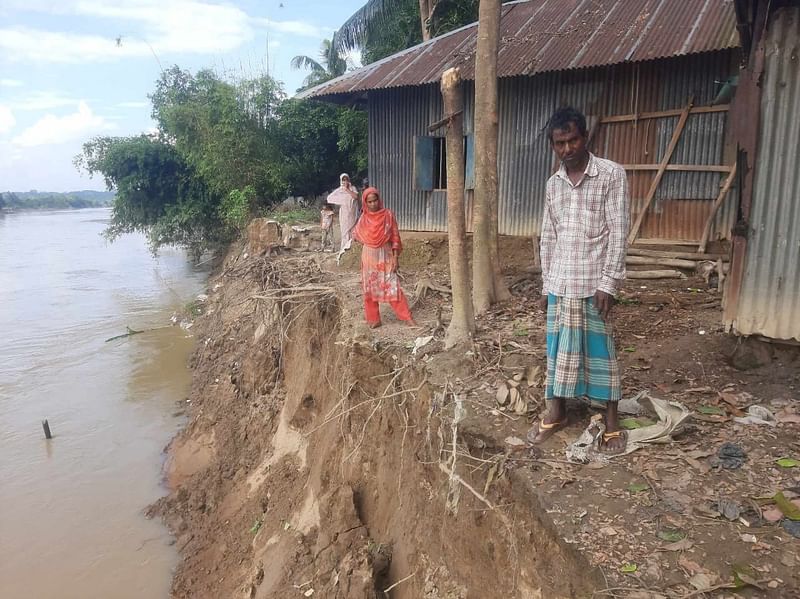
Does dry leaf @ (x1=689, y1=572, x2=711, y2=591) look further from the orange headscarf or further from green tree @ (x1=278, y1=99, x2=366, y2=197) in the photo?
green tree @ (x1=278, y1=99, x2=366, y2=197)

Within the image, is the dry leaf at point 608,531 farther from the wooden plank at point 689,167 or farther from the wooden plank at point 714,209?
the wooden plank at point 689,167

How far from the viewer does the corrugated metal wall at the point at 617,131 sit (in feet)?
25.4

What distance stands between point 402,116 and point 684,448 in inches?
354

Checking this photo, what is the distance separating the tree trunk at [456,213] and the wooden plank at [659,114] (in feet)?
15.2

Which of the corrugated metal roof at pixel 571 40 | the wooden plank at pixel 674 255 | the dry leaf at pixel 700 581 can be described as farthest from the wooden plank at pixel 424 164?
the dry leaf at pixel 700 581

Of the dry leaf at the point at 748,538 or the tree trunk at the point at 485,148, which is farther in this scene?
the tree trunk at the point at 485,148

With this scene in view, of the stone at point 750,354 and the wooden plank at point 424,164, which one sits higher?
the wooden plank at point 424,164

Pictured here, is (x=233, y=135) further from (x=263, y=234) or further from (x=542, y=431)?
(x=542, y=431)

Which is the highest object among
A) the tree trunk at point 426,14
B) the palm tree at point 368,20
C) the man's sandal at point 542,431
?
the palm tree at point 368,20

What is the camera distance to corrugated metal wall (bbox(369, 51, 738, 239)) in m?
7.73

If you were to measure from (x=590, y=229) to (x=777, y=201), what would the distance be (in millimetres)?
1698

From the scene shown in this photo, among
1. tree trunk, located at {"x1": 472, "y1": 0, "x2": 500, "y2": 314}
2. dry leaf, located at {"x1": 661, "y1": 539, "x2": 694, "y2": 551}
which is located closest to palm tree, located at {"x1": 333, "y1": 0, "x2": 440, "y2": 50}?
tree trunk, located at {"x1": 472, "y1": 0, "x2": 500, "y2": 314}

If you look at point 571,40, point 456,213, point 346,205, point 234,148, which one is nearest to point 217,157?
point 234,148

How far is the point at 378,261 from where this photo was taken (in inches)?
229
